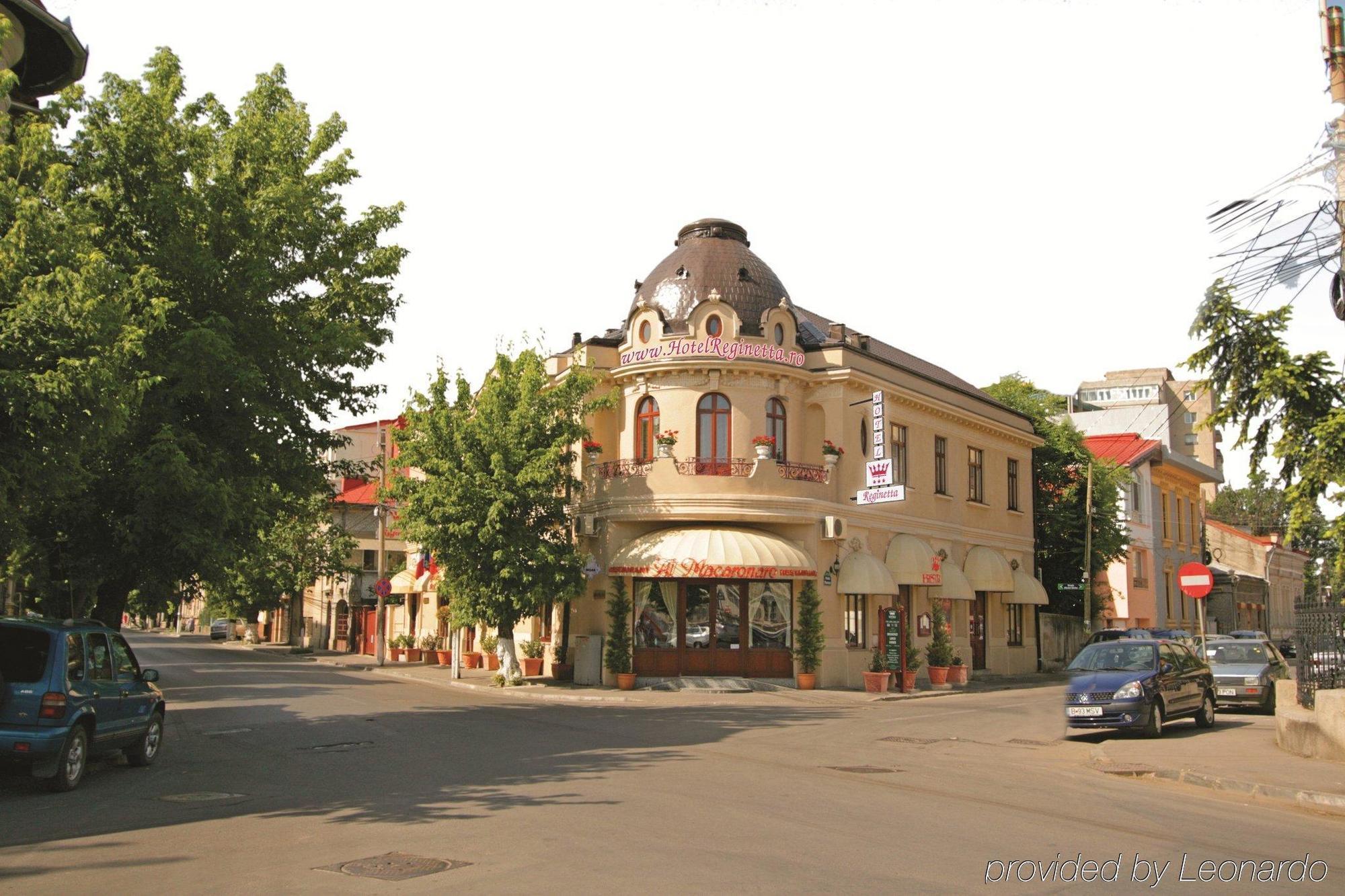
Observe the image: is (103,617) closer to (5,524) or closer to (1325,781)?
(5,524)

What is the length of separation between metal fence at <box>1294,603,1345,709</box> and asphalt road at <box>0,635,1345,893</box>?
2.35 metres

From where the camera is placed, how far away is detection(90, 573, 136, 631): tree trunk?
17.1m

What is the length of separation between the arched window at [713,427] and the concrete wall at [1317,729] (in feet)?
53.3

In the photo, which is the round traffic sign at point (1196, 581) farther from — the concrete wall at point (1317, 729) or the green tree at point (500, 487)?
the green tree at point (500, 487)

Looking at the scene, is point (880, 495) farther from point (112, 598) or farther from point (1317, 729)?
point (112, 598)

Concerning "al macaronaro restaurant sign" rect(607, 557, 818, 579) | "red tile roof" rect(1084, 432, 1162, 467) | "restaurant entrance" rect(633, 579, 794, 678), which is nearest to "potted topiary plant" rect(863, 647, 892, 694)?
"restaurant entrance" rect(633, 579, 794, 678)

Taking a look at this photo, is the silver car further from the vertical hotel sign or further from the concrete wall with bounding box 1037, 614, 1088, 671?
the concrete wall with bounding box 1037, 614, 1088, 671

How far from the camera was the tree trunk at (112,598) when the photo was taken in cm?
1711

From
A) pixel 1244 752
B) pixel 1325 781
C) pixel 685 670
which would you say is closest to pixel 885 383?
pixel 685 670

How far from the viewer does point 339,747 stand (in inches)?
627

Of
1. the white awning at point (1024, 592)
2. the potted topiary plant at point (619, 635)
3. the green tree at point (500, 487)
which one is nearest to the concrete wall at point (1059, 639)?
the white awning at point (1024, 592)

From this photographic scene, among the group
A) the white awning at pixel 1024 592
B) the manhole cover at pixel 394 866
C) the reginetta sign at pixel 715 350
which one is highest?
the reginetta sign at pixel 715 350

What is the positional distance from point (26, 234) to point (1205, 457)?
77846 millimetres

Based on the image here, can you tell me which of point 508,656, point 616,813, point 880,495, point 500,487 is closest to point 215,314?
point 616,813
